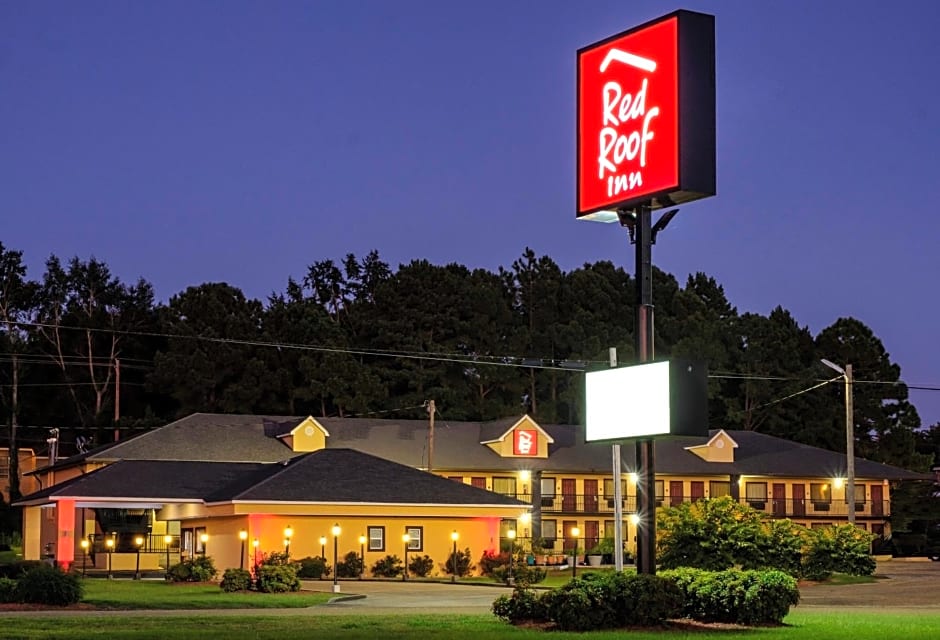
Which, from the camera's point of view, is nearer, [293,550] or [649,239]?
[649,239]

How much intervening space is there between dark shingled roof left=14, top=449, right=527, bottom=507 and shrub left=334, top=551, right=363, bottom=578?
7.43 feet

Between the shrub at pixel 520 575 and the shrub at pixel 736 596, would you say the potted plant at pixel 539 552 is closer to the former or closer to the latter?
the shrub at pixel 520 575

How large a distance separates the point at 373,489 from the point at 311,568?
16.1ft

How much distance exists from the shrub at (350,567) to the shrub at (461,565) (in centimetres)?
371

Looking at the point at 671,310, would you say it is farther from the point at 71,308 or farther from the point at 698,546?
the point at 698,546

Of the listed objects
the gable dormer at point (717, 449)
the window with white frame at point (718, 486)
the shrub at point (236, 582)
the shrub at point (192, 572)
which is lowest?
the shrub at point (192, 572)

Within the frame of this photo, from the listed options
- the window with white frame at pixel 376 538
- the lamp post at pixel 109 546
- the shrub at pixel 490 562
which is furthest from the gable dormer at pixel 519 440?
the lamp post at pixel 109 546

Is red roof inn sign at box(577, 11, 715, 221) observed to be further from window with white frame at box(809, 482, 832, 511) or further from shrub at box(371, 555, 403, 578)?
window with white frame at box(809, 482, 832, 511)

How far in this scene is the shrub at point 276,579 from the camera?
3719 cm

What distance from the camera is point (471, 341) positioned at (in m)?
101

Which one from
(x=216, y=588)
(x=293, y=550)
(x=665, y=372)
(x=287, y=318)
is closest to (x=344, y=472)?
(x=293, y=550)

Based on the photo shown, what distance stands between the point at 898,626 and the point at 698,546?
19.2m

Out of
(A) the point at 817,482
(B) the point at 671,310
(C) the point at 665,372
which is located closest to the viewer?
(C) the point at 665,372

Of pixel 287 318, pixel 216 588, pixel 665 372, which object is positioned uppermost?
pixel 287 318
